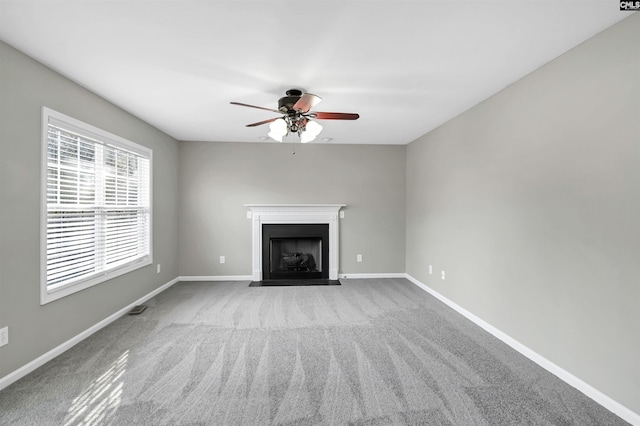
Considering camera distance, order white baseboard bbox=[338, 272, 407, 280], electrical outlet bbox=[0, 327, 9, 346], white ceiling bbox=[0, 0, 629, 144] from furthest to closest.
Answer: white baseboard bbox=[338, 272, 407, 280], electrical outlet bbox=[0, 327, 9, 346], white ceiling bbox=[0, 0, 629, 144]

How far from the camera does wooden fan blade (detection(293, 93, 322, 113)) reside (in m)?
2.48

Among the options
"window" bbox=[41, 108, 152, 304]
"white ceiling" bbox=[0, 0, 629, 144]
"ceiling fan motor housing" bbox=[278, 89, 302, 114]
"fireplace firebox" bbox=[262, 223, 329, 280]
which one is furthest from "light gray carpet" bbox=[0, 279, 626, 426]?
"white ceiling" bbox=[0, 0, 629, 144]

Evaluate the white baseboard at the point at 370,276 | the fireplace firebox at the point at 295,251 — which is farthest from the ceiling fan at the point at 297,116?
the white baseboard at the point at 370,276

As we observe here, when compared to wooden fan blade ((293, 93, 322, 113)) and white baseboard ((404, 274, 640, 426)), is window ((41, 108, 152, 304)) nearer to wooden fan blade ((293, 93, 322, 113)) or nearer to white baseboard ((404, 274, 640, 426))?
wooden fan blade ((293, 93, 322, 113))

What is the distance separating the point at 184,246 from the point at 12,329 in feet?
9.56

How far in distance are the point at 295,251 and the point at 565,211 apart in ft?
13.0

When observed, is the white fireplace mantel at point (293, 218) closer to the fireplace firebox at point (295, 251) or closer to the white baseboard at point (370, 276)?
the fireplace firebox at point (295, 251)

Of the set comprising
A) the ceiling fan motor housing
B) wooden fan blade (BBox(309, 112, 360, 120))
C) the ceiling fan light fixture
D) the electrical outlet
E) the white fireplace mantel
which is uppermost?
the ceiling fan motor housing

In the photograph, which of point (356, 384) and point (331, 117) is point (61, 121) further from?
point (356, 384)

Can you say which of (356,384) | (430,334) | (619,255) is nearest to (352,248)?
(430,334)

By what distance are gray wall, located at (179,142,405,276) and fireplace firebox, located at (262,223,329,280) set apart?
1.04ft

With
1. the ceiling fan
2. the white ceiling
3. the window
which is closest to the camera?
the white ceiling

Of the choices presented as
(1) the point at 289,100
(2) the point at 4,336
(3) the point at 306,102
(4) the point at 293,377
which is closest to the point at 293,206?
(1) the point at 289,100

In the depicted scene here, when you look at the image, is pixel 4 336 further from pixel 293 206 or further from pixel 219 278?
pixel 293 206
